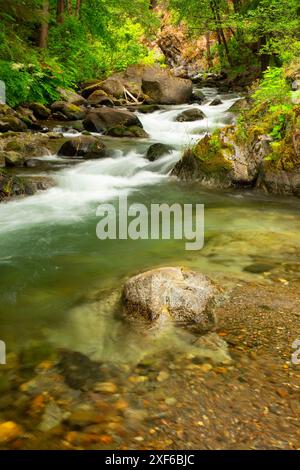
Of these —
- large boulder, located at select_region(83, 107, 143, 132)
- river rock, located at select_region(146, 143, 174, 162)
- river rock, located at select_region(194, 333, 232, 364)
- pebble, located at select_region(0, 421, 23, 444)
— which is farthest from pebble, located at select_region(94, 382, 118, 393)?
large boulder, located at select_region(83, 107, 143, 132)

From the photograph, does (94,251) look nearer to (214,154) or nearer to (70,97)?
(214,154)

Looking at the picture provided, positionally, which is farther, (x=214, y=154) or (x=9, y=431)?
(x=214, y=154)

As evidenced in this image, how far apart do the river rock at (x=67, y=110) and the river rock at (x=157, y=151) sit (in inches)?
234

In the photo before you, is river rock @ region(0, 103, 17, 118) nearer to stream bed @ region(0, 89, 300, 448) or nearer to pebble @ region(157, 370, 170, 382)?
stream bed @ region(0, 89, 300, 448)

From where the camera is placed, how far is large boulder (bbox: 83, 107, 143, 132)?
1506 cm

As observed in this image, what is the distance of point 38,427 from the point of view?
2471 millimetres

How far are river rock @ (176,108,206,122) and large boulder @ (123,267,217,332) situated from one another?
13803mm

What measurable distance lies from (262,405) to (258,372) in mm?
340

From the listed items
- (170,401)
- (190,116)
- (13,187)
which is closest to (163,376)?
(170,401)

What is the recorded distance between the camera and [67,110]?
16484 millimetres

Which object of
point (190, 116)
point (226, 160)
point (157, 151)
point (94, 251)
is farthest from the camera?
point (190, 116)

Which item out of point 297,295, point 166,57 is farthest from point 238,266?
point 166,57

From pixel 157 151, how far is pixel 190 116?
5792 mm

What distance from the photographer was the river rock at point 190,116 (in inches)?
656
